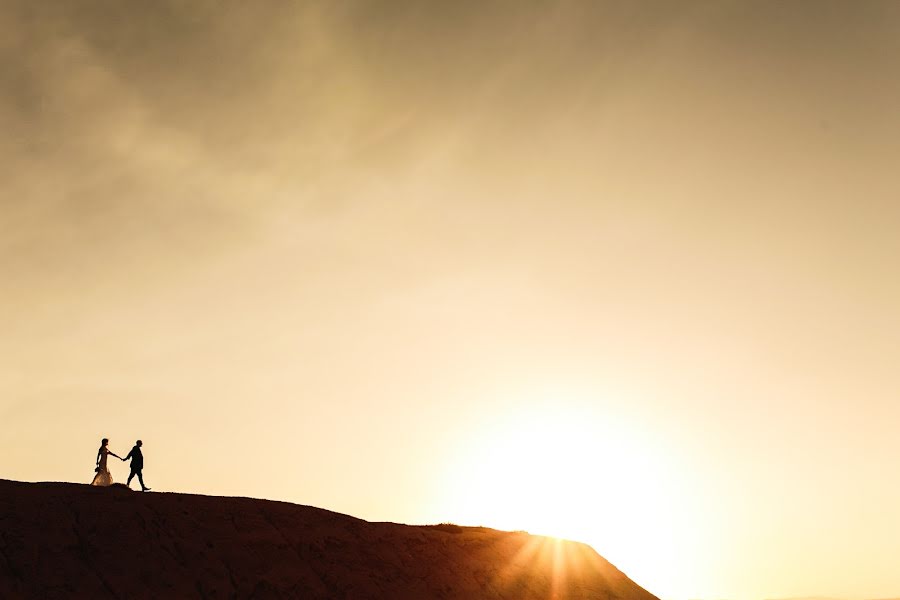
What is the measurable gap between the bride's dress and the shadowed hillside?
170 centimetres

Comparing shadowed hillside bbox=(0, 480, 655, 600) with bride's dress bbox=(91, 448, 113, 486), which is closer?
shadowed hillside bbox=(0, 480, 655, 600)

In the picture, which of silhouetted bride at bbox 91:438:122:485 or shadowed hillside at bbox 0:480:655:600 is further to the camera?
silhouetted bride at bbox 91:438:122:485

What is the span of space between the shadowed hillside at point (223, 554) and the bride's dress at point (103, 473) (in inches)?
66.9

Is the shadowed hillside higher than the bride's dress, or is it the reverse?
the bride's dress

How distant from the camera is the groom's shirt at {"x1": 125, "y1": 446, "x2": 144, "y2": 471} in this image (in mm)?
23609

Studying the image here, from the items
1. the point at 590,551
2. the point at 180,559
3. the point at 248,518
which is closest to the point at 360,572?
the point at 248,518

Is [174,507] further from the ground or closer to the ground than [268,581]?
further from the ground

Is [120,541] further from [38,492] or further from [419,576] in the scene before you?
[419,576]

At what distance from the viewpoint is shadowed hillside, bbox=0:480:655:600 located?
18.0 m

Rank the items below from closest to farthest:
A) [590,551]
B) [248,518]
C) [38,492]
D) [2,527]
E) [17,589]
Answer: [17,589] → [2,527] → [38,492] → [248,518] → [590,551]

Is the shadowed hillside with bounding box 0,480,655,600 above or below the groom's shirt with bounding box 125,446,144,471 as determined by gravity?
below

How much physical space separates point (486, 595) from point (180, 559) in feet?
32.6

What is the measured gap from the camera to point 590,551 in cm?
3222

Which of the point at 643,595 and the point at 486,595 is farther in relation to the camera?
the point at 643,595
